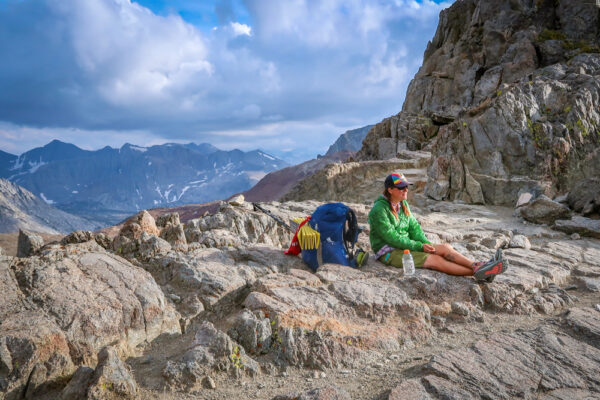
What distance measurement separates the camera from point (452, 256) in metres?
6.34

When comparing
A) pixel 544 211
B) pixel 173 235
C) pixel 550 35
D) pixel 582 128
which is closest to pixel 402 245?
pixel 173 235

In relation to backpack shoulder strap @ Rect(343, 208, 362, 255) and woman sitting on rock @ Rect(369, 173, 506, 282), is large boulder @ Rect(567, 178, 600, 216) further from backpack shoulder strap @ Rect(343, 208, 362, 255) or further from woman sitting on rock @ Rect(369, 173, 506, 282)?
backpack shoulder strap @ Rect(343, 208, 362, 255)

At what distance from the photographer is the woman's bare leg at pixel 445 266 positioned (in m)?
6.24

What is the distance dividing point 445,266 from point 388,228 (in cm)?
125

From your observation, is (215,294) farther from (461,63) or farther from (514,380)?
(461,63)

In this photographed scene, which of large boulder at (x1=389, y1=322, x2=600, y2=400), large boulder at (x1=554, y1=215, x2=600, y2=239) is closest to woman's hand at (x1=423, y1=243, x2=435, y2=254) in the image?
large boulder at (x1=389, y1=322, x2=600, y2=400)

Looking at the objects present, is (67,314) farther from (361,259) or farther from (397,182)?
(397,182)

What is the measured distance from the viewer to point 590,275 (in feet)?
24.5

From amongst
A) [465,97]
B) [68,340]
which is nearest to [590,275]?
[68,340]

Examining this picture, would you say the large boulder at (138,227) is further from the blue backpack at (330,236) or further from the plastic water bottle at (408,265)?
the plastic water bottle at (408,265)

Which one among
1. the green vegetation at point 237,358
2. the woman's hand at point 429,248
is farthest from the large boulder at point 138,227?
the woman's hand at point 429,248

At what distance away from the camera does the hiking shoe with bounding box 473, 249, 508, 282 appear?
228 inches

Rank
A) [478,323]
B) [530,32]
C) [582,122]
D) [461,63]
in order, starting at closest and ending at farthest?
[478,323] → [582,122] → [530,32] → [461,63]

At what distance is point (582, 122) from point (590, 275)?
54.7ft
